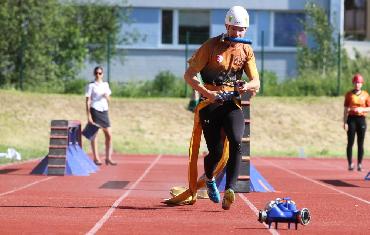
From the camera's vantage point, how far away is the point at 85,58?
129 ft

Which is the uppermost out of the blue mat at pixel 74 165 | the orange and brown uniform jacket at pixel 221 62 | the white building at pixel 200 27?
the white building at pixel 200 27

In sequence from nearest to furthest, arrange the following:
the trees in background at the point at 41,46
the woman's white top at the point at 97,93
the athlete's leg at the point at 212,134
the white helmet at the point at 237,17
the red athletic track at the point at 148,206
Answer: the red athletic track at the point at 148,206, the white helmet at the point at 237,17, the athlete's leg at the point at 212,134, the woman's white top at the point at 97,93, the trees in background at the point at 41,46

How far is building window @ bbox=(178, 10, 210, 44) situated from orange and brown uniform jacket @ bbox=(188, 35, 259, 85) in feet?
105

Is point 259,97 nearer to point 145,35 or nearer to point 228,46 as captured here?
point 145,35

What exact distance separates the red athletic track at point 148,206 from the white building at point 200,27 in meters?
22.7

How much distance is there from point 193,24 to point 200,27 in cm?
33

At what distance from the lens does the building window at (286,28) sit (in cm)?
4384

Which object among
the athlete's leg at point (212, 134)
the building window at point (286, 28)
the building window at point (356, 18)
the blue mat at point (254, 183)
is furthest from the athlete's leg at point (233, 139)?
the building window at point (356, 18)

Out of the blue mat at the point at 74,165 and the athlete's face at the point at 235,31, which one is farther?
the blue mat at the point at 74,165

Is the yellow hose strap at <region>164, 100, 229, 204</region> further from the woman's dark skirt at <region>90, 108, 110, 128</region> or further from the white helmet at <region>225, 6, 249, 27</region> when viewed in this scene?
the woman's dark skirt at <region>90, 108, 110, 128</region>

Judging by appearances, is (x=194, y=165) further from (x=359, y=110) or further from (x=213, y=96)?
(x=359, y=110)

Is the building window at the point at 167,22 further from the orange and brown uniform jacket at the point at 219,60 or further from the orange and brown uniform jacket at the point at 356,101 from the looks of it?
the orange and brown uniform jacket at the point at 219,60

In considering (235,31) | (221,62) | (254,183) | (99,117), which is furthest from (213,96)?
(99,117)

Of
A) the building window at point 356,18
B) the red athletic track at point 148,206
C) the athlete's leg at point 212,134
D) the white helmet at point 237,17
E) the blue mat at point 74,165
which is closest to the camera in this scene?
the red athletic track at point 148,206
